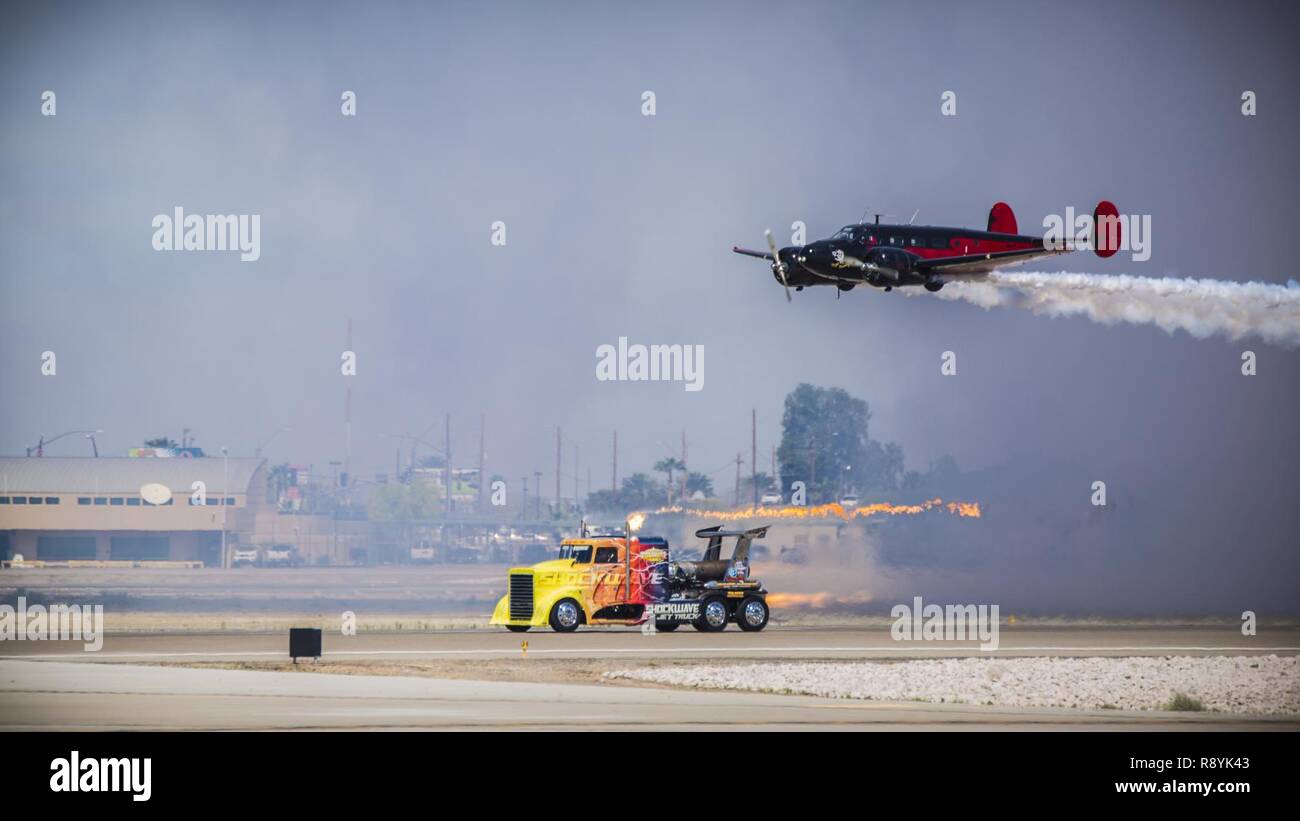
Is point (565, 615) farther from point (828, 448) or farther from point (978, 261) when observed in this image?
point (828, 448)

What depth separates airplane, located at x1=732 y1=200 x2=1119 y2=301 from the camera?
179 feet

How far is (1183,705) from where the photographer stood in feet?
121

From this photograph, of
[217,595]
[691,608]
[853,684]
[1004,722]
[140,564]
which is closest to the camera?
[1004,722]

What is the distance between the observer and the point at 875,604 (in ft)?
231

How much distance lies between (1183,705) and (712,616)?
2127 cm

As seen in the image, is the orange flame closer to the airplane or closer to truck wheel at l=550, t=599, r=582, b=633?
the airplane

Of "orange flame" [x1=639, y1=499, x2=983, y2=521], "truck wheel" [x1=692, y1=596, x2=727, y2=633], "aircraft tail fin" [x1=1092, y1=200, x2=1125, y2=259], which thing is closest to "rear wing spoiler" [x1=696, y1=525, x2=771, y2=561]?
"truck wheel" [x1=692, y1=596, x2=727, y2=633]

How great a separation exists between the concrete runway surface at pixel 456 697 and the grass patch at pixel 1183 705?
1.00 metres

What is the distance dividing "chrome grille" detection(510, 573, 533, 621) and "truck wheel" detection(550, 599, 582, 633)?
90cm

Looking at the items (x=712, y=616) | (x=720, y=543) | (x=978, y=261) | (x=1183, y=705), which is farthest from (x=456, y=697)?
(x=978, y=261)

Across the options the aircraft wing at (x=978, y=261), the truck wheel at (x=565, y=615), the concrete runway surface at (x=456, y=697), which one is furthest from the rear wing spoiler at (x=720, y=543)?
the aircraft wing at (x=978, y=261)
